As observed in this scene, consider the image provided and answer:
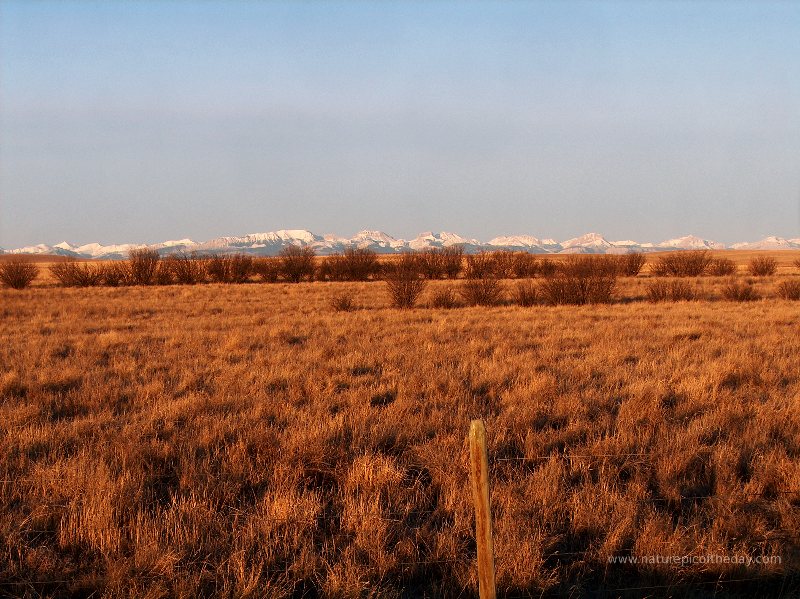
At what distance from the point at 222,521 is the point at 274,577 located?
0.71 m

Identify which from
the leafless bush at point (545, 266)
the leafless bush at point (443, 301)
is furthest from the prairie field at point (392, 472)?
the leafless bush at point (545, 266)

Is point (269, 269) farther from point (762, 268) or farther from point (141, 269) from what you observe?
point (762, 268)

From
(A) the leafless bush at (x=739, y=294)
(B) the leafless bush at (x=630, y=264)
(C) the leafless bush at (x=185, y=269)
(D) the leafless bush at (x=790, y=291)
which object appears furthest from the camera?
(B) the leafless bush at (x=630, y=264)

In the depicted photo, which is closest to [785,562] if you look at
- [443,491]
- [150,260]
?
[443,491]

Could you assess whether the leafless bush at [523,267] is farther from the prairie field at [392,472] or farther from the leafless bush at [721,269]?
the prairie field at [392,472]

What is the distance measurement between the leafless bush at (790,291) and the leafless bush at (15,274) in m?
39.8

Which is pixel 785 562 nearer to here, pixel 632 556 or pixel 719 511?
pixel 719 511

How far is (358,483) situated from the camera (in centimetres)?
446

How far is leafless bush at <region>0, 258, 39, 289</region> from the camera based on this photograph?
31.8 meters

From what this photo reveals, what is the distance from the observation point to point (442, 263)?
120ft

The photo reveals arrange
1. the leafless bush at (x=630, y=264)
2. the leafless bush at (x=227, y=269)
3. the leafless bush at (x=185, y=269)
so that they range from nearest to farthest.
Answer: the leafless bush at (x=185, y=269)
the leafless bush at (x=227, y=269)
the leafless bush at (x=630, y=264)

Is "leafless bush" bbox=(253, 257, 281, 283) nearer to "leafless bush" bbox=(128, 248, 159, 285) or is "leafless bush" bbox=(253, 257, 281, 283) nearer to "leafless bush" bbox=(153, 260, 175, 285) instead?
"leafless bush" bbox=(153, 260, 175, 285)

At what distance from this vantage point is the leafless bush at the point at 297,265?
3847cm

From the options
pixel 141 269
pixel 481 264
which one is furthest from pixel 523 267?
pixel 141 269
